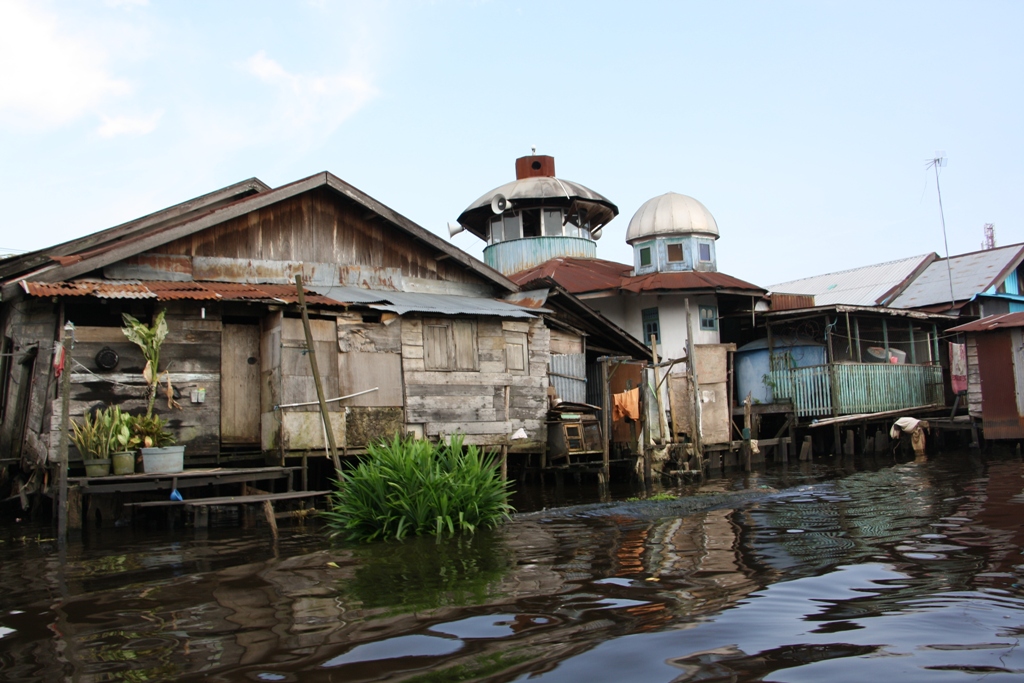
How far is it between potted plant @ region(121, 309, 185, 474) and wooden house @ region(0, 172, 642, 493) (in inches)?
13.9

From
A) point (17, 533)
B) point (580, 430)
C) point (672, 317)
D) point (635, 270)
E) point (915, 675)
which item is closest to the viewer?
point (915, 675)

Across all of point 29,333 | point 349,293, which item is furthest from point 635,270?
point 29,333

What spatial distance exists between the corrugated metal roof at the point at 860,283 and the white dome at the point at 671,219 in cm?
619

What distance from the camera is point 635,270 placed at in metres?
27.3

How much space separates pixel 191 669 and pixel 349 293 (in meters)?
11.1

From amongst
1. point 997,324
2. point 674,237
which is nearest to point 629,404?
point 674,237

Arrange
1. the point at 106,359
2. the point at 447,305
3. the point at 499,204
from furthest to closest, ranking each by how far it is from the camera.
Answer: the point at 499,204, the point at 447,305, the point at 106,359

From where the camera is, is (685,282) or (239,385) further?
(685,282)

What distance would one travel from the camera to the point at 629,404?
19.7 metres

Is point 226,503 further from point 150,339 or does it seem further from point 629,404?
point 629,404

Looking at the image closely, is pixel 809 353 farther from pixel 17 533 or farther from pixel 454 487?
pixel 17 533

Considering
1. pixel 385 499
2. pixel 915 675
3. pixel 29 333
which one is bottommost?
pixel 915 675

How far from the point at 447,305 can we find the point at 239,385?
3.84 meters

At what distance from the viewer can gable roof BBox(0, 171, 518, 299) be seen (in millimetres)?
14000
